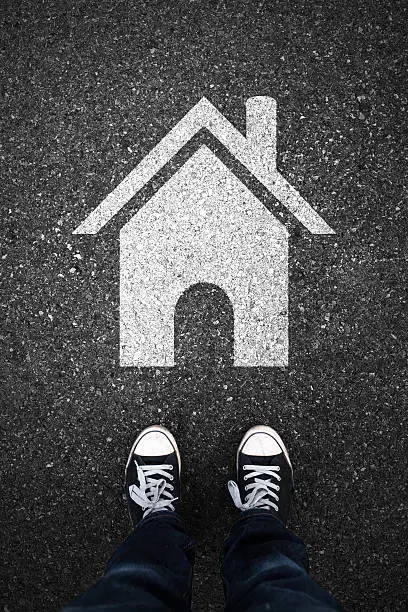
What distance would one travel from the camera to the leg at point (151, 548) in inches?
44.9

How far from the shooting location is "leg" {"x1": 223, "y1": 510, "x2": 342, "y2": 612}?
1.13 m

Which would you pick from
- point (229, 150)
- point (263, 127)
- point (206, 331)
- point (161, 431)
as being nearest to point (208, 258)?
point (206, 331)

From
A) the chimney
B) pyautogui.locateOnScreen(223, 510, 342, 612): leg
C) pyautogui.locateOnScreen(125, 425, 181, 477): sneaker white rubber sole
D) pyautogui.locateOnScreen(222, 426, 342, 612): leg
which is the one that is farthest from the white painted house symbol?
pyautogui.locateOnScreen(223, 510, 342, 612): leg

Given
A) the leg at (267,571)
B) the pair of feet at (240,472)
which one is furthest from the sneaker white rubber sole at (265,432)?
the leg at (267,571)

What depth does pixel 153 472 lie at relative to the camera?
168cm

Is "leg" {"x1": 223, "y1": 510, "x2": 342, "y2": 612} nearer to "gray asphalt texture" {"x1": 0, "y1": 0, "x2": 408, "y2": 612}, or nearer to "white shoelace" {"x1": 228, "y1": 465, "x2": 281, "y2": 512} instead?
"white shoelace" {"x1": 228, "y1": 465, "x2": 281, "y2": 512}

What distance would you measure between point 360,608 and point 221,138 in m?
1.82

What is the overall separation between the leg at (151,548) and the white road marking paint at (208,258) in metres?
0.35

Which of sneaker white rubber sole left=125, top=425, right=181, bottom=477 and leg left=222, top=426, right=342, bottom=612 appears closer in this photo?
leg left=222, top=426, right=342, bottom=612

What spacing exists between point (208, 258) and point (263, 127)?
52 centimetres

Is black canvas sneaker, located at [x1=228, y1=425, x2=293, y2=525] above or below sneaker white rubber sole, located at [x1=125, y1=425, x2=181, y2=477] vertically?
below

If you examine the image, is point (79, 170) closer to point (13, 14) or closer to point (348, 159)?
point (13, 14)

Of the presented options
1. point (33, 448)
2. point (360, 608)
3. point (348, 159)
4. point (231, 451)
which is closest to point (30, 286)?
point (33, 448)

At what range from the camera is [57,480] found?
1.73 metres
